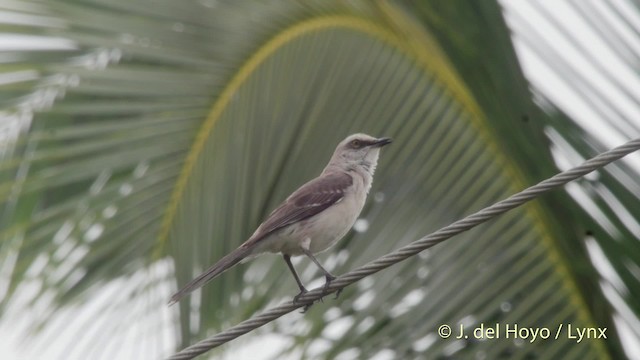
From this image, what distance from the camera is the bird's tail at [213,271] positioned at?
535 cm

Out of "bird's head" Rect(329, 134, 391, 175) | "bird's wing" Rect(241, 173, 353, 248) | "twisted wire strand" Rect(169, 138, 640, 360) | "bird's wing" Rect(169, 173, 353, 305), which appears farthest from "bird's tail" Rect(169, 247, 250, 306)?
"bird's head" Rect(329, 134, 391, 175)

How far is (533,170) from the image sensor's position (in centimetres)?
514

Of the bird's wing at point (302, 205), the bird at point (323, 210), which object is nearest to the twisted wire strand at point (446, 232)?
the bird's wing at point (302, 205)

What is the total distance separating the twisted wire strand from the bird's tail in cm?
53

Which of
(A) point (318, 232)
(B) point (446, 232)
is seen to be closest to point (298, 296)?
(A) point (318, 232)

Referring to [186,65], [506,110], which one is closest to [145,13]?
[186,65]

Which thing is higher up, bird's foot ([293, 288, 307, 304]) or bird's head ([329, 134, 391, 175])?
bird's head ([329, 134, 391, 175])

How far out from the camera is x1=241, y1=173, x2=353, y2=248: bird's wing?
6145mm

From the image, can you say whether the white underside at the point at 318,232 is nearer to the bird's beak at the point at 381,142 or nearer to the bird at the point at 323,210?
the bird at the point at 323,210

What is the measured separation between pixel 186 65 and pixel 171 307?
3.56 ft

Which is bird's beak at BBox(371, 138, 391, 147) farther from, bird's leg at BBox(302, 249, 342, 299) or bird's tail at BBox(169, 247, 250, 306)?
bird's tail at BBox(169, 247, 250, 306)

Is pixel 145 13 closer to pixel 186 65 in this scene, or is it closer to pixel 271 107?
pixel 186 65

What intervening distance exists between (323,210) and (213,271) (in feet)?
3.44

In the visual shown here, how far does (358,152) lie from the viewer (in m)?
6.37
